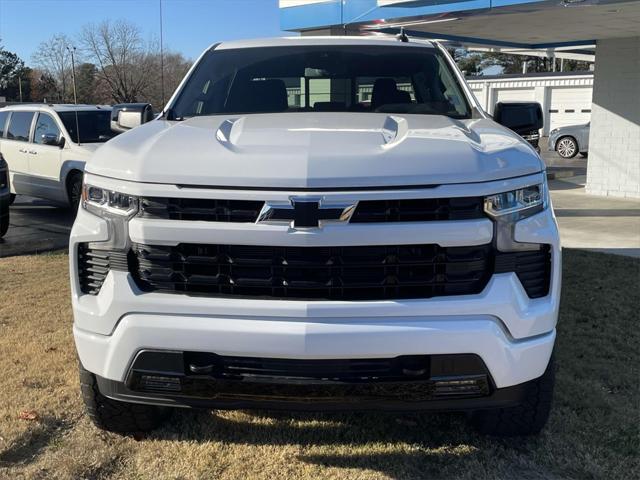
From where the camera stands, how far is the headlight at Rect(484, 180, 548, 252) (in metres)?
2.46

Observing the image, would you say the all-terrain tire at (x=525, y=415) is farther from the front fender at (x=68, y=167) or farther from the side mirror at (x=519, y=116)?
→ the front fender at (x=68, y=167)

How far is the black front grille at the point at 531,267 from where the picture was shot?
8.13 ft

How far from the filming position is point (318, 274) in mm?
2443

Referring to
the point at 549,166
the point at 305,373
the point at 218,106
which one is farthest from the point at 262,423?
the point at 549,166

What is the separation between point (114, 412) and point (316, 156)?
1629 mm

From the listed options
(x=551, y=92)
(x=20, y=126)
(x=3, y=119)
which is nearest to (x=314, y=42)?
(x=20, y=126)

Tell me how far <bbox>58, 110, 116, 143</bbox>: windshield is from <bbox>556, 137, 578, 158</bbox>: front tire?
15.2 meters

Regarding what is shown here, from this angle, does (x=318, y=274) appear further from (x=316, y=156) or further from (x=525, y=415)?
(x=525, y=415)

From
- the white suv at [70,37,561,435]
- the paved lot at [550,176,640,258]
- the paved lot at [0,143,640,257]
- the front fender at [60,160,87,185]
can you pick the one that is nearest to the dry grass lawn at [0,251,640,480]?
the white suv at [70,37,561,435]

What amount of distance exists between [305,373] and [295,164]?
81 centimetres

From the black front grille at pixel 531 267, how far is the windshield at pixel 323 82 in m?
1.39

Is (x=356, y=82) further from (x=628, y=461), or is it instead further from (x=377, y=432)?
(x=628, y=461)

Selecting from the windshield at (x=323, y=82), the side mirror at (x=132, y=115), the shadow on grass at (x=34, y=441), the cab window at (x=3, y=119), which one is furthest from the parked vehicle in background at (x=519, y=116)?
the cab window at (x=3, y=119)

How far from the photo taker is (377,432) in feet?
10.8
